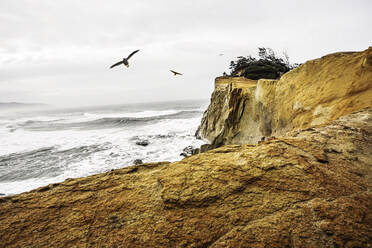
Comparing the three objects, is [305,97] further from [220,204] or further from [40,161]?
[40,161]

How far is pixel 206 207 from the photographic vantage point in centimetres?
142

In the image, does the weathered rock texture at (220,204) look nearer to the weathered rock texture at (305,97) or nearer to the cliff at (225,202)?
the cliff at (225,202)

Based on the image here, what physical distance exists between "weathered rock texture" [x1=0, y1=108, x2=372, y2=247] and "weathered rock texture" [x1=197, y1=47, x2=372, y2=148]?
2.03 metres

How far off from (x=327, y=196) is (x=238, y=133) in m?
7.61

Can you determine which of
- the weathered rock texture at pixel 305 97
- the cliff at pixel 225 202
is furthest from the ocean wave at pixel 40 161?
the weathered rock texture at pixel 305 97

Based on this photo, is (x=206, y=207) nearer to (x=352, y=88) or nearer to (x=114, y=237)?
(x=114, y=237)

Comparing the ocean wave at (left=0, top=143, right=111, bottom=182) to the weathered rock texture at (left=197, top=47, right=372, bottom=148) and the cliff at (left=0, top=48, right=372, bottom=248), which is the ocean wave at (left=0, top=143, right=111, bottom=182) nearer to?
the cliff at (left=0, top=48, right=372, bottom=248)

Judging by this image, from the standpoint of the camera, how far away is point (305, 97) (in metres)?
4.61

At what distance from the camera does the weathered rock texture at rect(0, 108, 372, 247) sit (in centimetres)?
118

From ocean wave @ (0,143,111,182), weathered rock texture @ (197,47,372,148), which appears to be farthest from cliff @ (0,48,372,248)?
ocean wave @ (0,143,111,182)

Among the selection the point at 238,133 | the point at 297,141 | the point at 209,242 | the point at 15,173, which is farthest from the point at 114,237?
the point at 15,173

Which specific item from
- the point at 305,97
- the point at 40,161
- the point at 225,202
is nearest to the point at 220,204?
the point at 225,202

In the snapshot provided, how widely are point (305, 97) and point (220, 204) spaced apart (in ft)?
14.6

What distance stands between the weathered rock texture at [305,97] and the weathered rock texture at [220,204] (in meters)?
2.03
